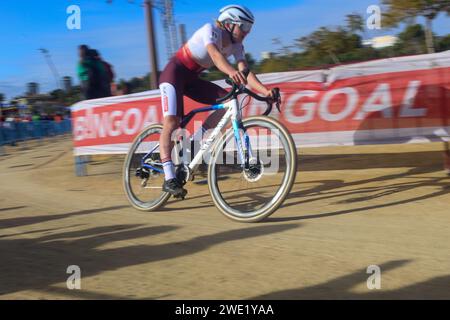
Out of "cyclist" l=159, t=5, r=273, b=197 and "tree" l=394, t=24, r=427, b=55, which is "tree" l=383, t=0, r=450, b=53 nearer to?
"tree" l=394, t=24, r=427, b=55

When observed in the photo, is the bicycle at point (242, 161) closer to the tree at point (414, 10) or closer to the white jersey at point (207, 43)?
the white jersey at point (207, 43)

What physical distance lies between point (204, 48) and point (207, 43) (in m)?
0.16

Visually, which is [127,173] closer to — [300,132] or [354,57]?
[300,132]

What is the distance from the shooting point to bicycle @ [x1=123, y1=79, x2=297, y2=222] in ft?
13.8

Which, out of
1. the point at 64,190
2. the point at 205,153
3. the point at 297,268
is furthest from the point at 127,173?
the point at 297,268

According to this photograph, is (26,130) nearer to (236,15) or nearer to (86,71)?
(86,71)

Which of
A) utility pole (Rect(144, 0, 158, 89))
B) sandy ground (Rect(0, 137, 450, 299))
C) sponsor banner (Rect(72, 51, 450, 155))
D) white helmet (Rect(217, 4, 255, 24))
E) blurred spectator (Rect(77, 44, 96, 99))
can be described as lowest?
sandy ground (Rect(0, 137, 450, 299))

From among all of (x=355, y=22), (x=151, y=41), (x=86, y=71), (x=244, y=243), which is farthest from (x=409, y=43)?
(x=244, y=243)

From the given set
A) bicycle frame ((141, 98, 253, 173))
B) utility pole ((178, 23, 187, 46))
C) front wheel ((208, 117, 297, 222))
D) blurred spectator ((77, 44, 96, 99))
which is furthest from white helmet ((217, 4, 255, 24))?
utility pole ((178, 23, 187, 46))

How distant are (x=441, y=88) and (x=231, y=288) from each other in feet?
13.4

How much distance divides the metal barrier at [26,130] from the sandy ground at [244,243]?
1191 cm

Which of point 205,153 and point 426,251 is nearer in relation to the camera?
point 426,251

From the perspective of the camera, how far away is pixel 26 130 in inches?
785
